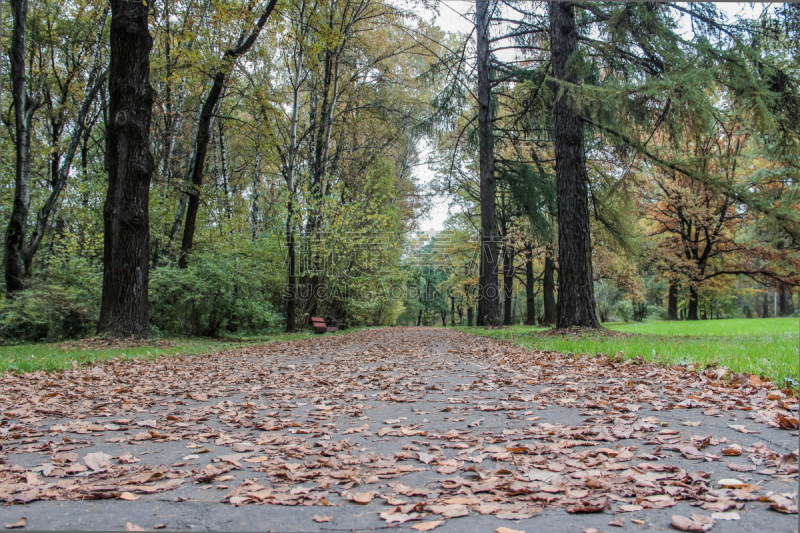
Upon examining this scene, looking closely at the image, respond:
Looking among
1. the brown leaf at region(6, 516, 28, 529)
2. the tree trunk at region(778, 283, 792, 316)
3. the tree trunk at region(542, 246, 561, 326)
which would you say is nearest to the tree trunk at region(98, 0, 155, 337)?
the brown leaf at region(6, 516, 28, 529)

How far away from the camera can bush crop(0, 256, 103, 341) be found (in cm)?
949

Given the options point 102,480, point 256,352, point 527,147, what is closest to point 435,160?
point 527,147

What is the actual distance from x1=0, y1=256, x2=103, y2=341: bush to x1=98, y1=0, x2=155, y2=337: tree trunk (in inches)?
73.5

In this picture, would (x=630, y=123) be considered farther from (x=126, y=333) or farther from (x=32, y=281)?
(x=32, y=281)

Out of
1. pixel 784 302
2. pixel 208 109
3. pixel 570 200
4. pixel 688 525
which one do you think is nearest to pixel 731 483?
pixel 688 525

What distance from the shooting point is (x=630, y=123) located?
8.09 meters

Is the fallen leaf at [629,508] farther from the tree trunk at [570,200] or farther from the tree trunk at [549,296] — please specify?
the tree trunk at [549,296]

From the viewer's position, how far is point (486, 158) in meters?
15.4

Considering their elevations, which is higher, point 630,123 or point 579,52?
point 579,52


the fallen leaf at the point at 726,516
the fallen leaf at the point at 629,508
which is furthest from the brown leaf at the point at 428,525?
the fallen leaf at the point at 726,516

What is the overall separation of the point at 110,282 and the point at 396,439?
819cm

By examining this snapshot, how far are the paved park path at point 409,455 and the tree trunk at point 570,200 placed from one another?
4398mm

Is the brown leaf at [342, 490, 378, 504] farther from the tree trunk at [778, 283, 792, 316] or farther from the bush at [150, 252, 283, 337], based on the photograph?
the tree trunk at [778, 283, 792, 316]

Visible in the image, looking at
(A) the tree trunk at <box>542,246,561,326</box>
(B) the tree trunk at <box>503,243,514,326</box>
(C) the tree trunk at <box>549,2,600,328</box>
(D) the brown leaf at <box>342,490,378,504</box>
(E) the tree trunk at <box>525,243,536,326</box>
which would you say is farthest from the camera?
(B) the tree trunk at <box>503,243,514,326</box>
